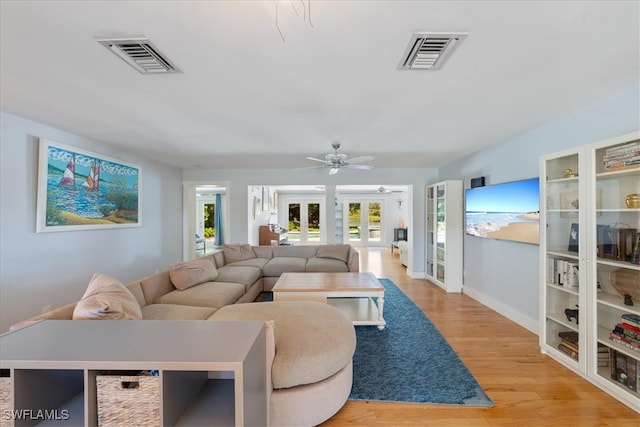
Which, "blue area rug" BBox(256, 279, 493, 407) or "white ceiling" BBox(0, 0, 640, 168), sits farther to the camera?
"blue area rug" BBox(256, 279, 493, 407)

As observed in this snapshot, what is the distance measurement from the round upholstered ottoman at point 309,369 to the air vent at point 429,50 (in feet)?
5.78

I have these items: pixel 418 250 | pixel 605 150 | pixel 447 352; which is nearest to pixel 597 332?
pixel 447 352

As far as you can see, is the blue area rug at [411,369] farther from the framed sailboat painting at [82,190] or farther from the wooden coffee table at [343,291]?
the framed sailboat painting at [82,190]

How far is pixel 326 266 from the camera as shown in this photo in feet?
15.2

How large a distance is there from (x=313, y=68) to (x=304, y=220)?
9.13 meters

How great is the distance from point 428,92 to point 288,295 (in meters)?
2.43

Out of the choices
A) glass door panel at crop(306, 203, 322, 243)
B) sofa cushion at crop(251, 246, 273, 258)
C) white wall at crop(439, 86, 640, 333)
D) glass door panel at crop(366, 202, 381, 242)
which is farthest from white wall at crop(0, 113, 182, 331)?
glass door panel at crop(366, 202, 381, 242)

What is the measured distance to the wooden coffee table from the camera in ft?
10.4

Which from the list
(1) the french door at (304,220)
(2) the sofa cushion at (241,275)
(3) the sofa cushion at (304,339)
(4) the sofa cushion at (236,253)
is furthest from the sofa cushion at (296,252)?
(1) the french door at (304,220)

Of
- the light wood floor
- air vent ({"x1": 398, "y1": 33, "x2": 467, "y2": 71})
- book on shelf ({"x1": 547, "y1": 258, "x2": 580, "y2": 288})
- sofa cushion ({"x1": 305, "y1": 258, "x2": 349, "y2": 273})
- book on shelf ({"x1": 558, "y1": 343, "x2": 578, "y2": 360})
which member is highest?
air vent ({"x1": 398, "y1": 33, "x2": 467, "y2": 71})

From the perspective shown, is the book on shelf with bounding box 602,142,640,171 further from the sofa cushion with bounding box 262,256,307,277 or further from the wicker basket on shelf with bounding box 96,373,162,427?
the sofa cushion with bounding box 262,256,307,277

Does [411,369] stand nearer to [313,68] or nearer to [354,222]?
[313,68]

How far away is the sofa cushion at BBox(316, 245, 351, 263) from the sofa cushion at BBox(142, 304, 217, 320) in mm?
2695

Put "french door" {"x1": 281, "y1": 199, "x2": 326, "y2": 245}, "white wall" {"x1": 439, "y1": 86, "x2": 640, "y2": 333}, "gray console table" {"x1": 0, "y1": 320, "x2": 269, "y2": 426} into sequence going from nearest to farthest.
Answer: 1. "gray console table" {"x1": 0, "y1": 320, "x2": 269, "y2": 426}
2. "white wall" {"x1": 439, "y1": 86, "x2": 640, "y2": 333}
3. "french door" {"x1": 281, "y1": 199, "x2": 326, "y2": 245}
